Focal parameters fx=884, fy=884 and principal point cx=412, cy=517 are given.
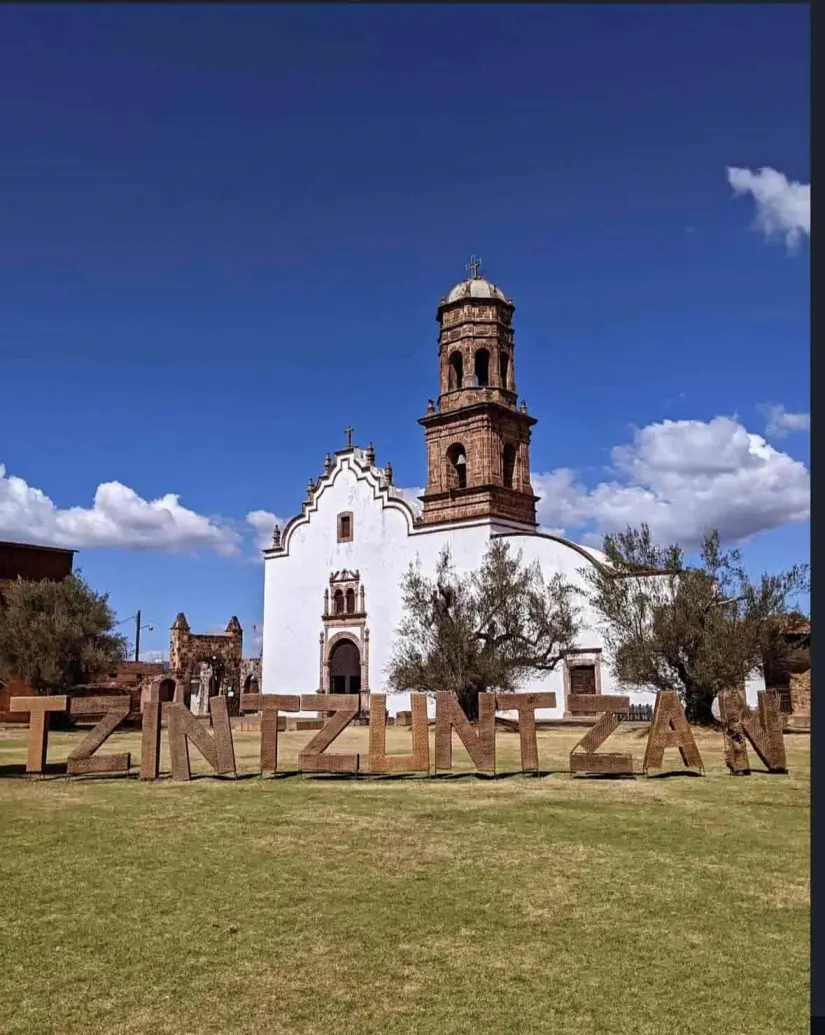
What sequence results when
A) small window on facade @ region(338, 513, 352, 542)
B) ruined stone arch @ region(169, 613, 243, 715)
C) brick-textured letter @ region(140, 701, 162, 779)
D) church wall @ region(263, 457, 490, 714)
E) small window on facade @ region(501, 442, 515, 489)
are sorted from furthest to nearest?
ruined stone arch @ region(169, 613, 243, 715), small window on facade @ region(338, 513, 352, 542), small window on facade @ region(501, 442, 515, 489), church wall @ region(263, 457, 490, 714), brick-textured letter @ region(140, 701, 162, 779)

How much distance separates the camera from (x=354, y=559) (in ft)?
139

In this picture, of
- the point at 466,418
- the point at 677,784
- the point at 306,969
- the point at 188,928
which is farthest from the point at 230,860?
the point at 466,418

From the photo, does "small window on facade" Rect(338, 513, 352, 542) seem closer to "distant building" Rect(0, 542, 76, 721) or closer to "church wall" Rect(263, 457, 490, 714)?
"church wall" Rect(263, 457, 490, 714)

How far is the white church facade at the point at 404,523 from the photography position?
3881 centimetres

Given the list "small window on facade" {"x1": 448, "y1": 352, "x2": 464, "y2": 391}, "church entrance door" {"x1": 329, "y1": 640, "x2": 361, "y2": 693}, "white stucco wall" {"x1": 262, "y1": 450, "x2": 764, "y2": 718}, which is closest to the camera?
"white stucco wall" {"x1": 262, "y1": 450, "x2": 764, "y2": 718}

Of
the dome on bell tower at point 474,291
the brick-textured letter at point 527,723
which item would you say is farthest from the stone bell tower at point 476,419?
the brick-textured letter at point 527,723

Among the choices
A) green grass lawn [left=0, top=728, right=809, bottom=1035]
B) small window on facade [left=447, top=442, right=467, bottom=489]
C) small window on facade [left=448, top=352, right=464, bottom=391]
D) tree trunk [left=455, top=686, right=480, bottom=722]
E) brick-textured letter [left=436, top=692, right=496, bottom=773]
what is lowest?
tree trunk [left=455, top=686, right=480, bottom=722]

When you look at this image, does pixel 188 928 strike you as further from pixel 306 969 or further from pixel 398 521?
pixel 398 521

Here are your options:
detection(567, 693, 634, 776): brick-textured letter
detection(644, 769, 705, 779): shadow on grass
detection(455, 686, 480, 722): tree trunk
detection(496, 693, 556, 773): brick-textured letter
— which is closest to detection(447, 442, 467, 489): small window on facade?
detection(455, 686, 480, 722): tree trunk

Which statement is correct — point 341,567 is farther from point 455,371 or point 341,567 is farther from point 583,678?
point 583,678

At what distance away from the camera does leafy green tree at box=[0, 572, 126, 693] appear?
3094 centimetres

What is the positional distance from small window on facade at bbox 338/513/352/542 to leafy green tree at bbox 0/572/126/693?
41.9ft

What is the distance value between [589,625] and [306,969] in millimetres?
30250

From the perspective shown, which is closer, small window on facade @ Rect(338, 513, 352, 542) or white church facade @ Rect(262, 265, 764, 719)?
white church facade @ Rect(262, 265, 764, 719)
